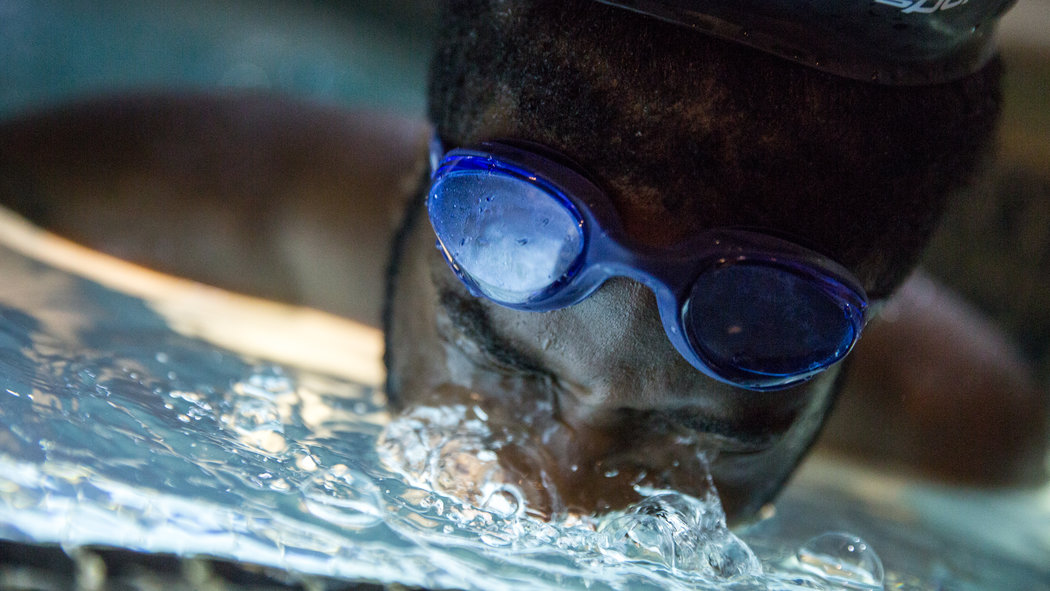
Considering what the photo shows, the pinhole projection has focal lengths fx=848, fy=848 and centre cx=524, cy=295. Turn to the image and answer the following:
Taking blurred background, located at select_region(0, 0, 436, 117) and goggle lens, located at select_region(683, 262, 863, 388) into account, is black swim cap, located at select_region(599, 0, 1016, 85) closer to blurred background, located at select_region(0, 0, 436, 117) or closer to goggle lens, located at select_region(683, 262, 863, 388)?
goggle lens, located at select_region(683, 262, 863, 388)

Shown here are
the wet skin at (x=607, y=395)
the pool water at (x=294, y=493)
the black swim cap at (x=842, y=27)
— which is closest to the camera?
the pool water at (x=294, y=493)

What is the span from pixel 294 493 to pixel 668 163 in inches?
18.4

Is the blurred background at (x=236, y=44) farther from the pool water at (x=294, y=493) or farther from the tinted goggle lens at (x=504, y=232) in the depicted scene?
the tinted goggle lens at (x=504, y=232)

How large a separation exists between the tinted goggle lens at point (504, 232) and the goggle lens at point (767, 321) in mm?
138

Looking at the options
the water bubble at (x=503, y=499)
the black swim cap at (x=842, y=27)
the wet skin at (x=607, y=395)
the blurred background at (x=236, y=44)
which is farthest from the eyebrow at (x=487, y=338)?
the blurred background at (x=236, y=44)

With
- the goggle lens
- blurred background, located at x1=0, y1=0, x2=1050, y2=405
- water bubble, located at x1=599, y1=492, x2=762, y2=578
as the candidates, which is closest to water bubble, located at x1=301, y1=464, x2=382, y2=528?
water bubble, located at x1=599, y1=492, x2=762, y2=578

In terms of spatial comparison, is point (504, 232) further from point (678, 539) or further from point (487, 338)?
point (678, 539)

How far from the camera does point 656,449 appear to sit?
3.27ft

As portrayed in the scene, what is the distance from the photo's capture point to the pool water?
66 cm

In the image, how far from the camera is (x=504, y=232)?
2.78ft

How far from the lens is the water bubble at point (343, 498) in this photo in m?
0.75

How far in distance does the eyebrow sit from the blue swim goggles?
0.32ft

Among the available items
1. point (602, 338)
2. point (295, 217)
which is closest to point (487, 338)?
point (602, 338)

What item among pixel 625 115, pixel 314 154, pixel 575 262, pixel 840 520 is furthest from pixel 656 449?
pixel 314 154
